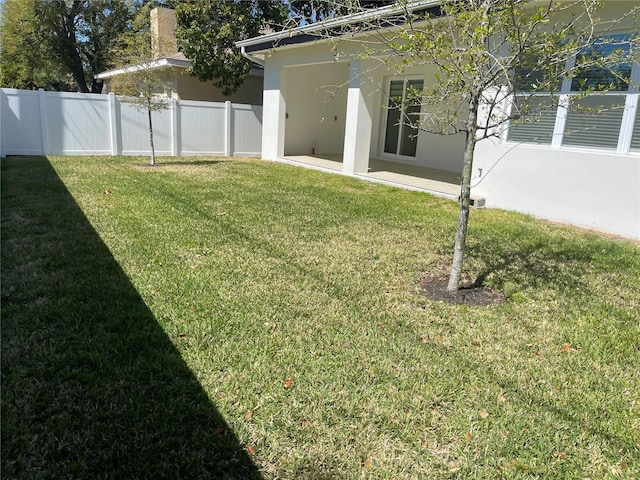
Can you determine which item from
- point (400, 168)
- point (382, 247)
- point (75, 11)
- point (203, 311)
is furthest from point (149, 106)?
point (75, 11)

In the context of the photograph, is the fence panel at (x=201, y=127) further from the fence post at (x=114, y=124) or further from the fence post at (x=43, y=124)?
the fence post at (x=43, y=124)

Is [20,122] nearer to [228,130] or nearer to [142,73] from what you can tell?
[142,73]

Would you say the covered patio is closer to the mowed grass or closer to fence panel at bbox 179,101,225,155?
fence panel at bbox 179,101,225,155

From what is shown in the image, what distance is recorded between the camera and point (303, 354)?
3369 millimetres

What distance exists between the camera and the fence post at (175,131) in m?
15.3

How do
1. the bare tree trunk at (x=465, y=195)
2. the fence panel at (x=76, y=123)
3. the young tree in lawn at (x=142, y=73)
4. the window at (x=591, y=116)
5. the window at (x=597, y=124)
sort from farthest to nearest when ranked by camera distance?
the fence panel at (x=76, y=123), the young tree in lawn at (x=142, y=73), the window at (x=597, y=124), the window at (x=591, y=116), the bare tree trunk at (x=465, y=195)

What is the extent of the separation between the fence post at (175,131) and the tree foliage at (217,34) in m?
→ 1.76

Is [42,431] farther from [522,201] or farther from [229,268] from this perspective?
[522,201]

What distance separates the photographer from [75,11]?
27.2 m

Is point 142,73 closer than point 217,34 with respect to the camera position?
Yes

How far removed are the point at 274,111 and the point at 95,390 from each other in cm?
1310

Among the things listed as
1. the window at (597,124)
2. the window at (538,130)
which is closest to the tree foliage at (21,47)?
the window at (538,130)

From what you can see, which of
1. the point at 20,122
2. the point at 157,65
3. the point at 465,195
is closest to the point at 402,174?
the point at 157,65

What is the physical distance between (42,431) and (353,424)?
1.65 metres
